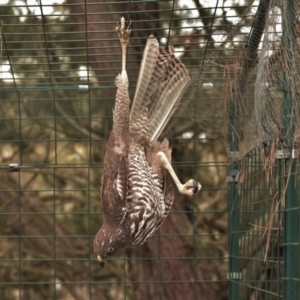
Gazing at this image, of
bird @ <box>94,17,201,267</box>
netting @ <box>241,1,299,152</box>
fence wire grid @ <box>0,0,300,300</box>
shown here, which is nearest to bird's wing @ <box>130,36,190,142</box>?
bird @ <box>94,17,201,267</box>

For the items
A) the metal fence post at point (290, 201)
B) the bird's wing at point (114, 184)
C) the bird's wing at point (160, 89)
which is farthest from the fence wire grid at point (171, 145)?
the bird's wing at point (114, 184)

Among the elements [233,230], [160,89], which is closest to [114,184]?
[160,89]

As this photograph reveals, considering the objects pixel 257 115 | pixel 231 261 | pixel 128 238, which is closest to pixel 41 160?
pixel 231 261

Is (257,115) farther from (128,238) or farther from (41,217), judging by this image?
(41,217)

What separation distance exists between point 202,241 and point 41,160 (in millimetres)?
1693

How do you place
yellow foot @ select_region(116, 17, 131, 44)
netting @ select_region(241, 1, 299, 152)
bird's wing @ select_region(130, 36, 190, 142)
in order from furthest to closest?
1. bird's wing @ select_region(130, 36, 190, 142)
2. yellow foot @ select_region(116, 17, 131, 44)
3. netting @ select_region(241, 1, 299, 152)

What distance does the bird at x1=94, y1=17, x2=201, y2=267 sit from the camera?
16.5 feet

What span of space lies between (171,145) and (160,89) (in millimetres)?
2473

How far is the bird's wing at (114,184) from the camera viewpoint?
5.03m

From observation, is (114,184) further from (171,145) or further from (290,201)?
(171,145)

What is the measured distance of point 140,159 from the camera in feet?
17.4

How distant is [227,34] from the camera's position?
18.3ft

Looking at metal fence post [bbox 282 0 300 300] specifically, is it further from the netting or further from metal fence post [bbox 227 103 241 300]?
metal fence post [bbox 227 103 241 300]

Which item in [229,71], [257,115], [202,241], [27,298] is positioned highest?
[229,71]
